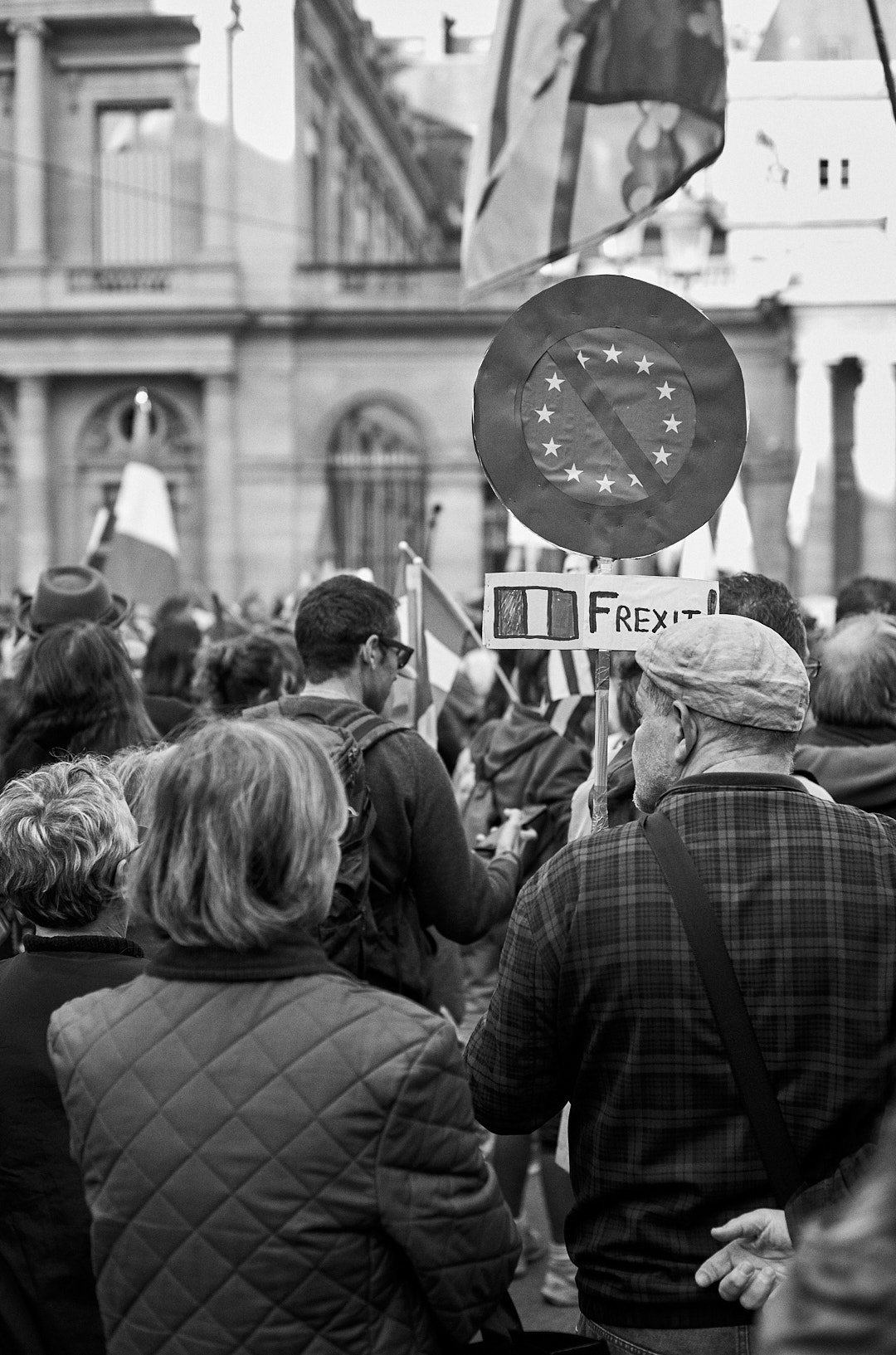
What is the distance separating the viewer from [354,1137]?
78.8 inches

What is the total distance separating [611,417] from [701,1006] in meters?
1.45

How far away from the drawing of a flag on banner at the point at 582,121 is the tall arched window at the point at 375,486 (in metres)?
20.2

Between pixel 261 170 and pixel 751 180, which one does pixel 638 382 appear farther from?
pixel 261 170

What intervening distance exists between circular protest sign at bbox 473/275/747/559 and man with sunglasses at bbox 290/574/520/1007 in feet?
1.92

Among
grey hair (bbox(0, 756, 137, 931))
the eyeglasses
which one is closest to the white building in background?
the eyeglasses

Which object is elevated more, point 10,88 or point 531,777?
point 10,88

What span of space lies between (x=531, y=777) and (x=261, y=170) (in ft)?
80.9

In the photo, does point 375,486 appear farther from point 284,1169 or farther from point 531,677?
point 284,1169

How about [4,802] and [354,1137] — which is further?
[4,802]

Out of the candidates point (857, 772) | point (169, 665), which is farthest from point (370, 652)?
point (169, 665)

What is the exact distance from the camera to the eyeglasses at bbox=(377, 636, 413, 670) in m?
3.80

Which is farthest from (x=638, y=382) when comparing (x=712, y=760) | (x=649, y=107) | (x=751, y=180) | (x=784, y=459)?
(x=784, y=459)

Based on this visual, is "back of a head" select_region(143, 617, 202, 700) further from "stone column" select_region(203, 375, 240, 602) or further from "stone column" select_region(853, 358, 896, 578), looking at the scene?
"stone column" select_region(203, 375, 240, 602)

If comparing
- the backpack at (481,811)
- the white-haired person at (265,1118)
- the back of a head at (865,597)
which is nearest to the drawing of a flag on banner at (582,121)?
the back of a head at (865,597)
